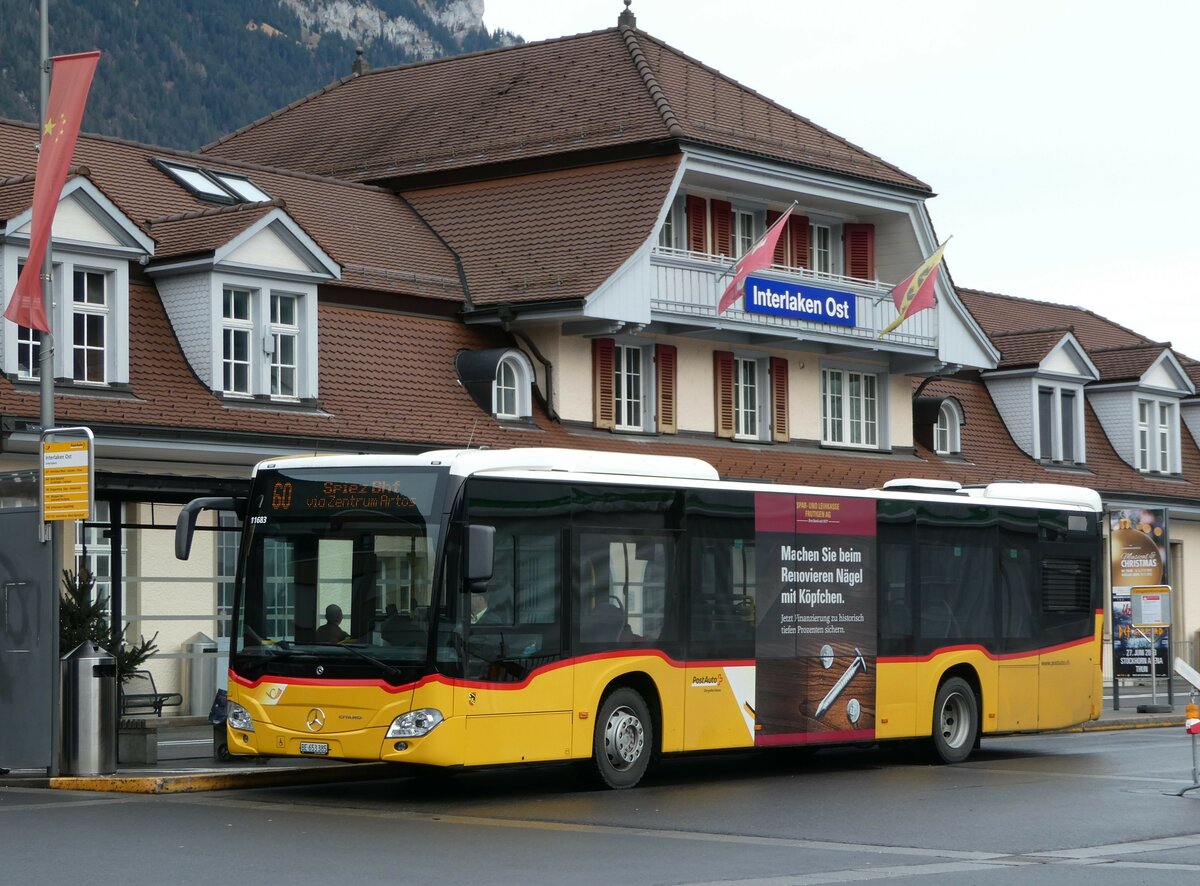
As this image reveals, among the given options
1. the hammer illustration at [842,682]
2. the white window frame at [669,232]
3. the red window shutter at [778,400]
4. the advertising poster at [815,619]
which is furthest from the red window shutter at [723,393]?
the hammer illustration at [842,682]

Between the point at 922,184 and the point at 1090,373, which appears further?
the point at 1090,373

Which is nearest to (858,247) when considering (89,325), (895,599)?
(89,325)

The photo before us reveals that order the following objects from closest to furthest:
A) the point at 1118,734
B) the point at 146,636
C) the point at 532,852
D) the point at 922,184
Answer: the point at 532,852 < the point at 146,636 < the point at 1118,734 < the point at 922,184

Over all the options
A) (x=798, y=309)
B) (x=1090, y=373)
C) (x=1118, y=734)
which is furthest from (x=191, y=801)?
(x=1090, y=373)

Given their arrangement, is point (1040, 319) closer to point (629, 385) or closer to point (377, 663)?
point (629, 385)

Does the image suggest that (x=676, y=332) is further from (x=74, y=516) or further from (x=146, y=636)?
(x=74, y=516)

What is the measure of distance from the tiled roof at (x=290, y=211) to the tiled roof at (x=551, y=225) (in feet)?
1.64

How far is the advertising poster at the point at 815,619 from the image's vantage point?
2030 centimetres

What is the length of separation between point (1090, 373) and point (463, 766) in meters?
29.8

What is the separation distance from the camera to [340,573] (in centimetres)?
1738

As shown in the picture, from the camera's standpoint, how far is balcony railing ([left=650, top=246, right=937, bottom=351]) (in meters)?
32.8

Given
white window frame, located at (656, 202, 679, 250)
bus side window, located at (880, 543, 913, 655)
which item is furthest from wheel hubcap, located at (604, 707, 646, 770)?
white window frame, located at (656, 202, 679, 250)

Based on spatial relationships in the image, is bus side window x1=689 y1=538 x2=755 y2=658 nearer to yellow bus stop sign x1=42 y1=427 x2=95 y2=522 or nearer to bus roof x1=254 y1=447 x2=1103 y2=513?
bus roof x1=254 y1=447 x2=1103 y2=513

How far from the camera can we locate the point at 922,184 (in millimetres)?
38000
